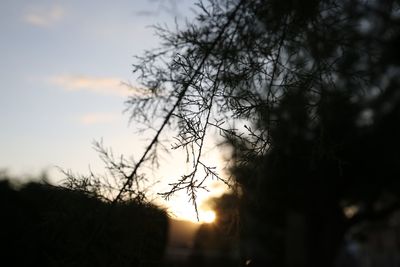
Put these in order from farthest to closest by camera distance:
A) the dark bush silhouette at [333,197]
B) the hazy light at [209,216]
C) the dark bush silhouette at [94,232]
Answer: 1. the dark bush silhouette at [333,197]
2. the hazy light at [209,216]
3. the dark bush silhouette at [94,232]

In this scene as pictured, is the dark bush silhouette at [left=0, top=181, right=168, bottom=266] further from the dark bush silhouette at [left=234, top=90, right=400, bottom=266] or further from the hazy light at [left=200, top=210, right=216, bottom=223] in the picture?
the dark bush silhouette at [left=234, top=90, right=400, bottom=266]

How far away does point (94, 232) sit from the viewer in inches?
70.9

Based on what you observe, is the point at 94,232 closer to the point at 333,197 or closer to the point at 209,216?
the point at 209,216

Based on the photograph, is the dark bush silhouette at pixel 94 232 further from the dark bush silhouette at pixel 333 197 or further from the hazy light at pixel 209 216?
the dark bush silhouette at pixel 333 197

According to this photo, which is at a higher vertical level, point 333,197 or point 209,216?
point 333,197

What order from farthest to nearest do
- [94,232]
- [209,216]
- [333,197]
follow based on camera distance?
[333,197] → [209,216] → [94,232]

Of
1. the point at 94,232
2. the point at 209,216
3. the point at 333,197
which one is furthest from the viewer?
the point at 333,197

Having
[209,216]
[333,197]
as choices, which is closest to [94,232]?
[209,216]

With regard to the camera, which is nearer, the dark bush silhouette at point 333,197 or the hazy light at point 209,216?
the hazy light at point 209,216

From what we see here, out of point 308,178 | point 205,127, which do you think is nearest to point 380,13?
point 205,127

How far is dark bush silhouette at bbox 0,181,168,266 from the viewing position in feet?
5.92

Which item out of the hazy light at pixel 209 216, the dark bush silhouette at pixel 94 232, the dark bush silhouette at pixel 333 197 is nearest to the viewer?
the dark bush silhouette at pixel 94 232

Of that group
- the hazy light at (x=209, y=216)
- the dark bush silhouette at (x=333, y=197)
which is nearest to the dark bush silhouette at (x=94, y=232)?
the hazy light at (x=209, y=216)

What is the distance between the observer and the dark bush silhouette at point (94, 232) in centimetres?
180
